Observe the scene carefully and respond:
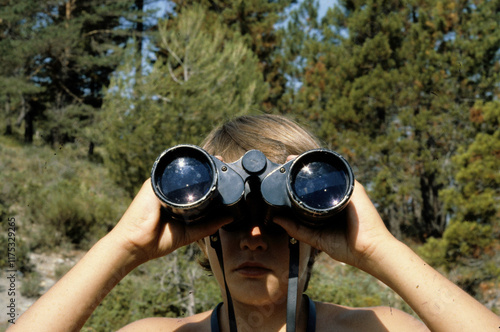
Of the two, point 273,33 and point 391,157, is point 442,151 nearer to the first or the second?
point 391,157

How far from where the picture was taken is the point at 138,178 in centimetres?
657

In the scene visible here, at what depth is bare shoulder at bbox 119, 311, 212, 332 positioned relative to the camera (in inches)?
56.3

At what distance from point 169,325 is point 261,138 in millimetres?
746

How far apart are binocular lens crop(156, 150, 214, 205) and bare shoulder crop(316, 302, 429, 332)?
652 millimetres

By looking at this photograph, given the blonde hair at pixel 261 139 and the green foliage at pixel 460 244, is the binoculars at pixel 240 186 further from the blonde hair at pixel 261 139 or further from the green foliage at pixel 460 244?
the green foliage at pixel 460 244

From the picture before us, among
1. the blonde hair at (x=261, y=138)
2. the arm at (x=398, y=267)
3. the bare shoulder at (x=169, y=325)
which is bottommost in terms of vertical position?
the bare shoulder at (x=169, y=325)

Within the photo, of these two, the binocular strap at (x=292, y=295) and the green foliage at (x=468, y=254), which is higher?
the binocular strap at (x=292, y=295)

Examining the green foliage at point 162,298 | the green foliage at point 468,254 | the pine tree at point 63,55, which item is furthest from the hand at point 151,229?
the pine tree at point 63,55

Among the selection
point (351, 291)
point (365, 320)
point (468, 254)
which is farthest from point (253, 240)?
point (468, 254)

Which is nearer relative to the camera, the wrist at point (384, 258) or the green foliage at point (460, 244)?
the wrist at point (384, 258)

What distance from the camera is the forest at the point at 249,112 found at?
17.4 ft

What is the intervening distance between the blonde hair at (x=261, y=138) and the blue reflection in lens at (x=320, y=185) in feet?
0.90

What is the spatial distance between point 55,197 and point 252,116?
21.8 ft

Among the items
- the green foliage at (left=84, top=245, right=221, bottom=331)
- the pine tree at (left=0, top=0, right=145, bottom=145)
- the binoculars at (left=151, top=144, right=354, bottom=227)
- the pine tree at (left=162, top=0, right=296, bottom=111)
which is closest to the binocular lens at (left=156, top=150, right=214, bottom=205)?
the binoculars at (left=151, top=144, right=354, bottom=227)
